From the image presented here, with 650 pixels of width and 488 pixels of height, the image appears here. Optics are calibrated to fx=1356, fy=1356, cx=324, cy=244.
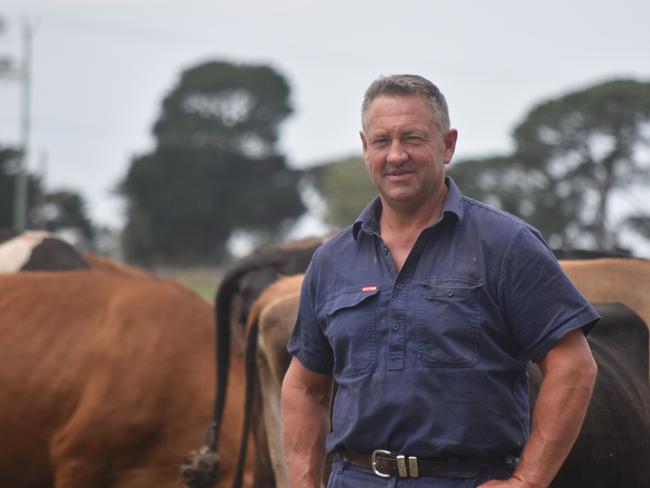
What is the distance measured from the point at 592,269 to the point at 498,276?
257cm

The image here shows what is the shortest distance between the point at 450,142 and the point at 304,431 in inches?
37.9

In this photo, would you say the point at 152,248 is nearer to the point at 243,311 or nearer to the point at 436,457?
the point at 243,311

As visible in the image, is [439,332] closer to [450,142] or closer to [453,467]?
[453,467]

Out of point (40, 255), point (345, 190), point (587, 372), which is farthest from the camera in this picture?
point (345, 190)

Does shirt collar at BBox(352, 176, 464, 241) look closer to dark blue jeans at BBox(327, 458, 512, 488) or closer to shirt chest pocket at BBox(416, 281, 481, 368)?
shirt chest pocket at BBox(416, 281, 481, 368)

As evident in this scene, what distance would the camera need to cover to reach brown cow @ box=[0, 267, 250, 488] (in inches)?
277

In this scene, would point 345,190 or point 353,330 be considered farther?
point 345,190

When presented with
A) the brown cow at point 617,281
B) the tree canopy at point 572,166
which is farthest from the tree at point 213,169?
the brown cow at point 617,281

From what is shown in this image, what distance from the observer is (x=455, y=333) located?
11.8ft

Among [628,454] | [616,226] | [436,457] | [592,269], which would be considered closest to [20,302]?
[592,269]

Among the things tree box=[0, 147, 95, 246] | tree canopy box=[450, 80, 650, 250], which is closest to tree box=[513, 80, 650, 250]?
tree canopy box=[450, 80, 650, 250]

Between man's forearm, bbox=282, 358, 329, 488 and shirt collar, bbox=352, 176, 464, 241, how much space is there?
51 centimetres

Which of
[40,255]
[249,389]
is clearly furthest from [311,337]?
[40,255]

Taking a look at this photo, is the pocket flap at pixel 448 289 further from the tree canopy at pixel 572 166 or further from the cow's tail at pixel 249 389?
the tree canopy at pixel 572 166
